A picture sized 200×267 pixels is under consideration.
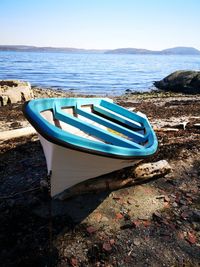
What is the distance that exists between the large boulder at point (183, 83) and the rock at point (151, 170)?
24.4 metres

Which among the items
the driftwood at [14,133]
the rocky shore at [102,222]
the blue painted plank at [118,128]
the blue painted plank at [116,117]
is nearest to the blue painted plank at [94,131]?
the rocky shore at [102,222]

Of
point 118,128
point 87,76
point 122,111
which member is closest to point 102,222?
point 118,128

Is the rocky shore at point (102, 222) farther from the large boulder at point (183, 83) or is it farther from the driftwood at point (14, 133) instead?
the large boulder at point (183, 83)

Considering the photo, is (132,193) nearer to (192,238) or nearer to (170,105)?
(192,238)

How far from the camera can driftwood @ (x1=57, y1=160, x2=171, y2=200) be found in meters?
6.32

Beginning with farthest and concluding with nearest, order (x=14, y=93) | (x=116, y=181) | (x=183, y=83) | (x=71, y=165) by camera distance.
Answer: (x=183, y=83)
(x=14, y=93)
(x=116, y=181)
(x=71, y=165)

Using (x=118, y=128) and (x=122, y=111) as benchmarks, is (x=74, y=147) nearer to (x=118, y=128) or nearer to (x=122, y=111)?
(x=118, y=128)

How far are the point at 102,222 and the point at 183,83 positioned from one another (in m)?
29.0

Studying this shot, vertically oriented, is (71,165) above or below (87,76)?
above

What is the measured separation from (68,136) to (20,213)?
1.96 metres

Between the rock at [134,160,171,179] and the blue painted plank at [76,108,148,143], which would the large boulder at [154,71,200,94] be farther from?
the rock at [134,160,171,179]

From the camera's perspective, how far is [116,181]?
6719mm

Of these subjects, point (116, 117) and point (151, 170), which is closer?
point (151, 170)

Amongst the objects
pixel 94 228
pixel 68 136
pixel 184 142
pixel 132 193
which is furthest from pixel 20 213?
pixel 184 142
